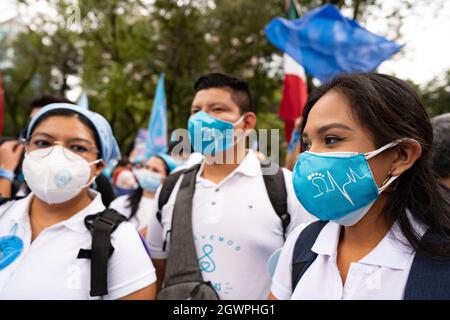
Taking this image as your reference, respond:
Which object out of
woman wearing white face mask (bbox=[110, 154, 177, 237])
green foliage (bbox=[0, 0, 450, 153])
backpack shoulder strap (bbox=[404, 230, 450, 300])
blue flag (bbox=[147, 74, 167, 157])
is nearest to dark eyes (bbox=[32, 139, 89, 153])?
backpack shoulder strap (bbox=[404, 230, 450, 300])

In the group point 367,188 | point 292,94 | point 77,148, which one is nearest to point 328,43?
point 292,94

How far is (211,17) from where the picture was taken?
12.9 m

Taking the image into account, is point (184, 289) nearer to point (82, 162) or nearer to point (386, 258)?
point (82, 162)

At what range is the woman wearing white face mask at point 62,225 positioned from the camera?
1.89m

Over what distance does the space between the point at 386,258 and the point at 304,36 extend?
12.2ft

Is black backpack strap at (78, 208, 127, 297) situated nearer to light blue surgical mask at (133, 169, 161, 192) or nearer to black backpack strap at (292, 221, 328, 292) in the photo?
black backpack strap at (292, 221, 328, 292)

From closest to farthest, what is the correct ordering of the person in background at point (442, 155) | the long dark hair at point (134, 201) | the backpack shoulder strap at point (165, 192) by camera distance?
the person in background at point (442, 155), the backpack shoulder strap at point (165, 192), the long dark hair at point (134, 201)

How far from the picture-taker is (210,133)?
2.79 meters

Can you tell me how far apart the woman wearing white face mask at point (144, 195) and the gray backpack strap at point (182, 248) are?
1.62m

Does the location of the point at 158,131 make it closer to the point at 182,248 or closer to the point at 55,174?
the point at 182,248

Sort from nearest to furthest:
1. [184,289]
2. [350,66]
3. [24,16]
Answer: [184,289] < [350,66] < [24,16]

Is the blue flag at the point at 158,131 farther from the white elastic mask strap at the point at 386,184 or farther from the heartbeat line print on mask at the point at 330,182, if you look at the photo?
the white elastic mask strap at the point at 386,184

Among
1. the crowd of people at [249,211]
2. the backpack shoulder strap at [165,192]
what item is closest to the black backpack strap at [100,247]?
the crowd of people at [249,211]
